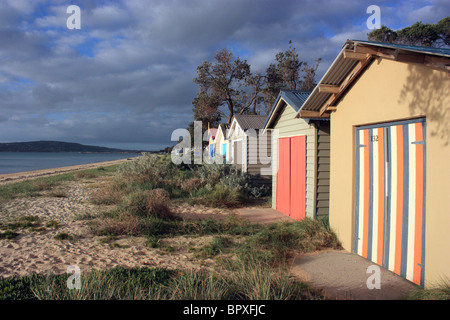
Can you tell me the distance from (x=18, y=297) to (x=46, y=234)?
3533 millimetres

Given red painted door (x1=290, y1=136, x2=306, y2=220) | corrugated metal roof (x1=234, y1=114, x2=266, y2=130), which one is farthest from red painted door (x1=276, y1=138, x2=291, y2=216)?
corrugated metal roof (x1=234, y1=114, x2=266, y2=130)

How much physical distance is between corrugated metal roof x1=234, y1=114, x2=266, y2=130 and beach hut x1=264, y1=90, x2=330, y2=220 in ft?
12.4

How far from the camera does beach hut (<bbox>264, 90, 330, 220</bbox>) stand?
766cm

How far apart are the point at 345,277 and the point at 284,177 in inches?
197

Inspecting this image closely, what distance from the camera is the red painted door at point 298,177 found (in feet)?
26.9

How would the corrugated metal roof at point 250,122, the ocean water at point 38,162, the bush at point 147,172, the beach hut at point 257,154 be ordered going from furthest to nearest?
the ocean water at point 38,162
the corrugated metal roof at point 250,122
the beach hut at point 257,154
the bush at point 147,172

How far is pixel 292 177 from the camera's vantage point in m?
9.02

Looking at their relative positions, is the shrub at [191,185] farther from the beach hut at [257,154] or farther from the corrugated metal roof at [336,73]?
the corrugated metal roof at [336,73]

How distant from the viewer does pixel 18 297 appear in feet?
12.5

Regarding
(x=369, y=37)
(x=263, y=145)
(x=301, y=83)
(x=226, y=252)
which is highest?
(x=369, y=37)

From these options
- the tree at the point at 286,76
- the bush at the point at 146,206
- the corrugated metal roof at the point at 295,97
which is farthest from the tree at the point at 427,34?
the bush at the point at 146,206

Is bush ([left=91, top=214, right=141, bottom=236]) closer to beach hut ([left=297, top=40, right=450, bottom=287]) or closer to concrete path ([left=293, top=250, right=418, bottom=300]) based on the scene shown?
concrete path ([left=293, top=250, right=418, bottom=300])
